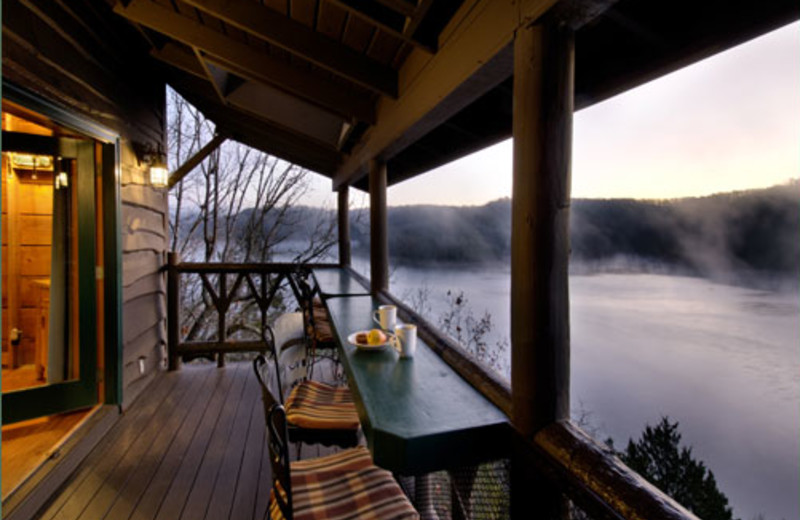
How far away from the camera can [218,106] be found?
4.22 meters

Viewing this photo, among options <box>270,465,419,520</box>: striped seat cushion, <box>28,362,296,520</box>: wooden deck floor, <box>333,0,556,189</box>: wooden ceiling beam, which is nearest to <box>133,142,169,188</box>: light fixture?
<box>28,362,296,520</box>: wooden deck floor

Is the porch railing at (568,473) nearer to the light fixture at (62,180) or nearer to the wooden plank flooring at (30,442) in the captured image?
the wooden plank flooring at (30,442)

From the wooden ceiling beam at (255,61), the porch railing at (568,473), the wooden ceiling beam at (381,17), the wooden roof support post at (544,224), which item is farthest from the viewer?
the wooden ceiling beam at (255,61)

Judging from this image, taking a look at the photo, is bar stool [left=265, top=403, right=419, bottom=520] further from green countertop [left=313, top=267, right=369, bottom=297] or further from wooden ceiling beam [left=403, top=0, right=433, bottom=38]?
green countertop [left=313, top=267, right=369, bottom=297]

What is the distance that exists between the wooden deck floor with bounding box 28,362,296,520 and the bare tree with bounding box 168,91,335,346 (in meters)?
5.16

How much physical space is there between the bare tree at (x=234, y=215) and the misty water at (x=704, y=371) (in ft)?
17.8

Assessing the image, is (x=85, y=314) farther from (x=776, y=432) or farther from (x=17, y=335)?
(x=776, y=432)

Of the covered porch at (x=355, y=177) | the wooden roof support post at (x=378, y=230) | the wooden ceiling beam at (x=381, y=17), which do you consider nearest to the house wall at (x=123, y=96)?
the covered porch at (x=355, y=177)

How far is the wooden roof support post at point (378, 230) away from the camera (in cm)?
325

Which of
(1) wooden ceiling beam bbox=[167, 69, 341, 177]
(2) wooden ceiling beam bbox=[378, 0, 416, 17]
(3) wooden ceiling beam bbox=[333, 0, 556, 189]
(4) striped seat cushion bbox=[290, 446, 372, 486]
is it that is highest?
(1) wooden ceiling beam bbox=[167, 69, 341, 177]

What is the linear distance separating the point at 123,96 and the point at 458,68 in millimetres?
3089

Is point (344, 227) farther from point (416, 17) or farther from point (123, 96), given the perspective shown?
point (416, 17)

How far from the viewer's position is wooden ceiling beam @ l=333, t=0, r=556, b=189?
3.89 feet

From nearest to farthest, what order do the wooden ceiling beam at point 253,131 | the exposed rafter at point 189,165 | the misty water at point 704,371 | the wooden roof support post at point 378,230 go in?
the misty water at point 704,371 → the wooden roof support post at point 378,230 → the wooden ceiling beam at point 253,131 → the exposed rafter at point 189,165
